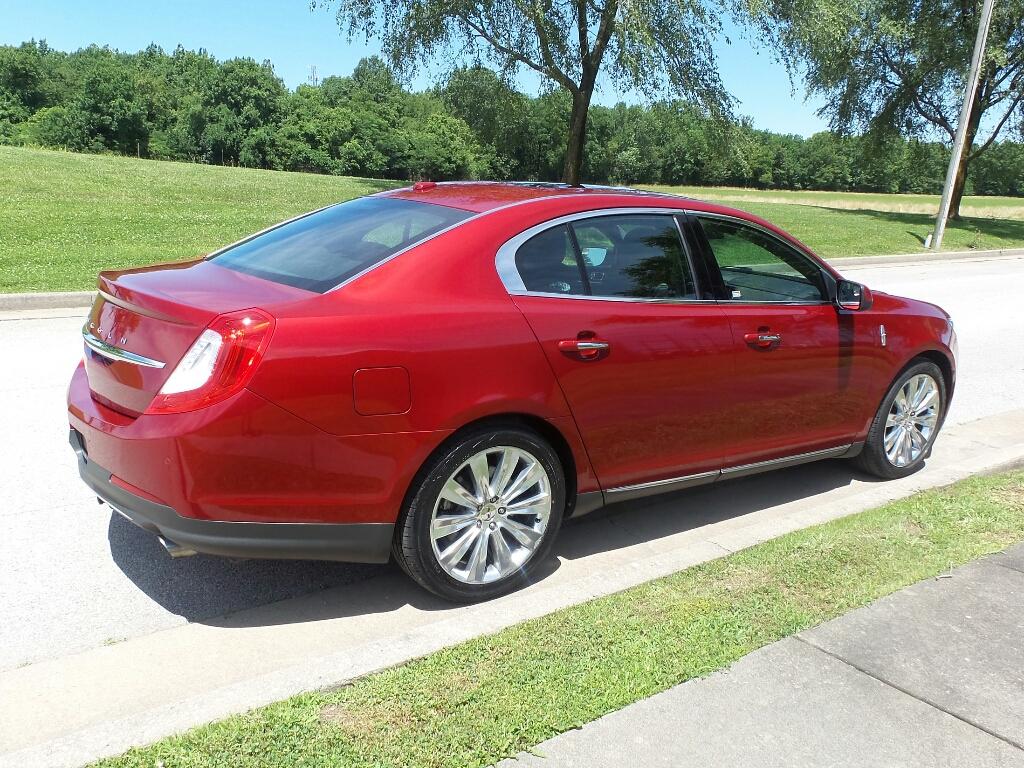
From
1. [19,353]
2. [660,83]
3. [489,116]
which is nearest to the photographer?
[19,353]

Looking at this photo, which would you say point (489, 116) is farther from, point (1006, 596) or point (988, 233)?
point (1006, 596)

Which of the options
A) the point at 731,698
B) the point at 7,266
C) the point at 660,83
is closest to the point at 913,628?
the point at 731,698

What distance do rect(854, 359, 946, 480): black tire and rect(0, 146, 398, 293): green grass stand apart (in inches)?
364

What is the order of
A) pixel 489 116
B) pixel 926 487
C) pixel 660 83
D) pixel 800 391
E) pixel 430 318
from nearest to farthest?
Answer: pixel 430 318
pixel 800 391
pixel 926 487
pixel 660 83
pixel 489 116

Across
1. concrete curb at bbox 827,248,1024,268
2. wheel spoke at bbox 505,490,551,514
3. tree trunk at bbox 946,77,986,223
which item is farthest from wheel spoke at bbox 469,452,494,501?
tree trunk at bbox 946,77,986,223

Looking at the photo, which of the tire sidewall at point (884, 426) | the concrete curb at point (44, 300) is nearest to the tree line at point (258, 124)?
the concrete curb at point (44, 300)

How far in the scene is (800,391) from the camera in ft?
16.1

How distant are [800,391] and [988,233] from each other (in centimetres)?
3126

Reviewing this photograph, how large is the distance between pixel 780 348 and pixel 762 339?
16 centimetres

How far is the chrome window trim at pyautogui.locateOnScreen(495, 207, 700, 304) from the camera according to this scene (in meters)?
3.86

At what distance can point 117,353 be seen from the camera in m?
3.54

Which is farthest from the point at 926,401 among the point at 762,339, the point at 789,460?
the point at 762,339

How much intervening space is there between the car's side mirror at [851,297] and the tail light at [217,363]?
10.6ft

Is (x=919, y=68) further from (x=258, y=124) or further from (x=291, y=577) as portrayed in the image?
(x=258, y=124)
